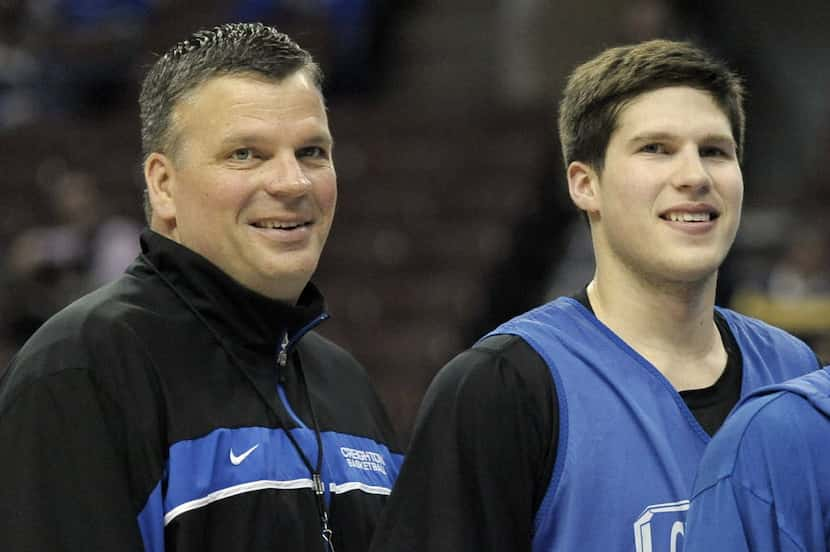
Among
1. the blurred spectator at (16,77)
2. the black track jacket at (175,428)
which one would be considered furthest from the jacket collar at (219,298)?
the blurred spectator at (16,77)

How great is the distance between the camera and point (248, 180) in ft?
9.92

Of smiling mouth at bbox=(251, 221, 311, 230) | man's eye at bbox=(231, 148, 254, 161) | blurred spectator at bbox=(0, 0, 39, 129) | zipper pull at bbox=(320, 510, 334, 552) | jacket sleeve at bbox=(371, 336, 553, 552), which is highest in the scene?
blurred spectator at bbox=(0, 0, 39, 129)

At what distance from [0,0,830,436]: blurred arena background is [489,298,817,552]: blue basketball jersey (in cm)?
446

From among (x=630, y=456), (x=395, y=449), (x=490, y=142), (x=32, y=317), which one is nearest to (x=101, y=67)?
(x=490, y=142)

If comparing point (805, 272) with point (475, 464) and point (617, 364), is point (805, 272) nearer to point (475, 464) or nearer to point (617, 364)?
point (617, 364)

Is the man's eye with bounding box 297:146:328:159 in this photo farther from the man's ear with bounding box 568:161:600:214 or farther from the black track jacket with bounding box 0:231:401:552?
the man's ear with bounding box 568:161:600:214

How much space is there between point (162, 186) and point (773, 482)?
1.35m

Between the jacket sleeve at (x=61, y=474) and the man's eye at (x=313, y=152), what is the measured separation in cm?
65

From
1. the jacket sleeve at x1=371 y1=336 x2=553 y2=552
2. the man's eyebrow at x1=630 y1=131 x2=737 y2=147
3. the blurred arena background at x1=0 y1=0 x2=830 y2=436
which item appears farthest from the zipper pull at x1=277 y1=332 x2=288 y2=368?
the blurred arena background at x1=0 y1=0 x2=830 y2=436

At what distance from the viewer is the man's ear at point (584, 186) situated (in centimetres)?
305

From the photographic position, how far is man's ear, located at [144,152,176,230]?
3.09 meters

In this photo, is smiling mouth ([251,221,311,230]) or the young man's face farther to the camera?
smiling mouth ([251,221,311,230])

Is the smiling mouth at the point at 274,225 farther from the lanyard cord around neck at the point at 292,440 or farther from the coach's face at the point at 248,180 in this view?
the lanyard cord around neck at the point at 292,440

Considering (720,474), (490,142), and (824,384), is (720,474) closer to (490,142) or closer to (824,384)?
(824,384)
